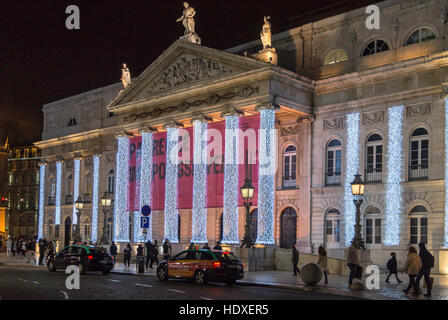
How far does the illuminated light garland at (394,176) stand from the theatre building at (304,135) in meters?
0.05

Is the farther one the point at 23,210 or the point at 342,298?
the point at 23,210

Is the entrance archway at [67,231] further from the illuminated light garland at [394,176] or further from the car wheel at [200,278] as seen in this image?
the car wheel at [200,278]

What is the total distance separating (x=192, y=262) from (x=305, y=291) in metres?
4.72

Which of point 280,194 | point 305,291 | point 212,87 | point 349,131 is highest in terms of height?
point 212,87

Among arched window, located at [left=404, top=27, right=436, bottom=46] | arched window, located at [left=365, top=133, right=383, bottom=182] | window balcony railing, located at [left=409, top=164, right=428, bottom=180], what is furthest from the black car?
arched window, located at [left=404, top=27, right=436, bottom=46]

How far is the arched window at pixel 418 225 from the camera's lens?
3139cm

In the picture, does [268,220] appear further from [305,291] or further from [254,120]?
[305,291]

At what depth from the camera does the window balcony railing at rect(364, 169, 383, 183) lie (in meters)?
33.6

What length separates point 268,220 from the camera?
33.4 m

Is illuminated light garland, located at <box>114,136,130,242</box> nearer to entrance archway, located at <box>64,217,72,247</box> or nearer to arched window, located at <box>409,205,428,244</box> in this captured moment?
entrance archway, located at <box>64,217,72,247</box>

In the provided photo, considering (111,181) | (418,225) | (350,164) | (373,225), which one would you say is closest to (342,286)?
(418,225)

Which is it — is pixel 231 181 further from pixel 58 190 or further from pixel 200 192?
pixel 58 190
